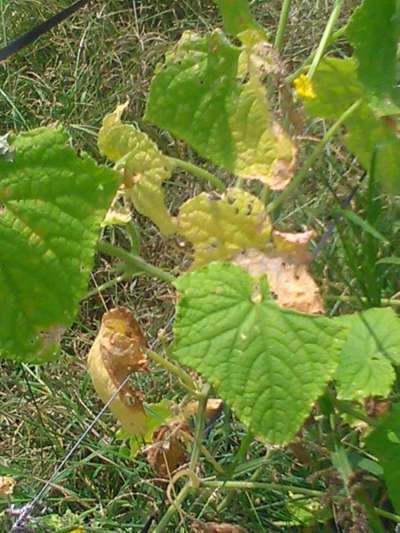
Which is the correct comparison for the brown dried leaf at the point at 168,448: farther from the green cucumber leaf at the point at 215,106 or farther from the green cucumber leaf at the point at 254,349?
the green cucumber leaf at the point at 215,106

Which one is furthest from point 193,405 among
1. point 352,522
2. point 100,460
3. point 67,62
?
point 67,62

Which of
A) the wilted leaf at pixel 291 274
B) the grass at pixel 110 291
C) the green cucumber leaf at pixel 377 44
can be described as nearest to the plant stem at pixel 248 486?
the grass at pixel 110 291

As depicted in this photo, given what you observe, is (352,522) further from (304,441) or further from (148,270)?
(148,270)

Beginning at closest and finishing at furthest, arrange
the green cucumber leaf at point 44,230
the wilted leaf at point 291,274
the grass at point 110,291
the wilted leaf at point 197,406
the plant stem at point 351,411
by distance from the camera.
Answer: the green cucumber leaf at point 44,230 < the wilted leaf at point 291,274 < the plant stem at point 351,411 < the wilted leaf at point 197,406 < the grass at point 110,291

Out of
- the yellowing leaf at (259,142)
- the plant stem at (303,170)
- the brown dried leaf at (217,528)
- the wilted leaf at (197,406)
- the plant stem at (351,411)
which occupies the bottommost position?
the brown dried leaf at (217,528)

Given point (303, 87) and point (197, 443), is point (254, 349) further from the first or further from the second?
point (303, 87)

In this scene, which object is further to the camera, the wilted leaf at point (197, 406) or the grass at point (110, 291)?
the grass at point (110, 291)
